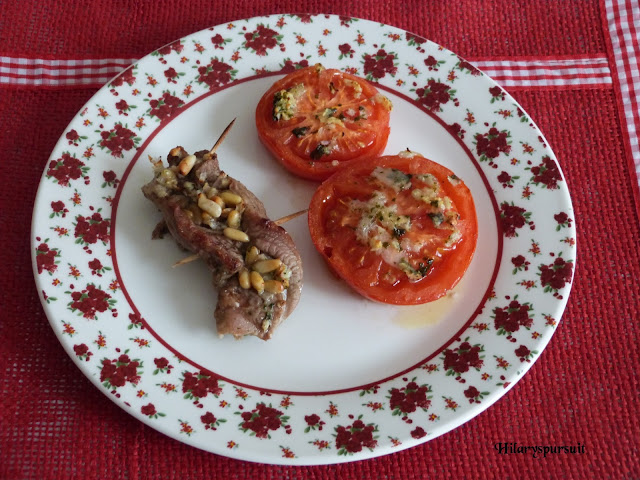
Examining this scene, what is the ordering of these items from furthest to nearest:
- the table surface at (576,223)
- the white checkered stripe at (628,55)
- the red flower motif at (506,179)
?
the white checkered stripe at (628,55)
the red flower motif at (506,179)
the table surface at (576,223)

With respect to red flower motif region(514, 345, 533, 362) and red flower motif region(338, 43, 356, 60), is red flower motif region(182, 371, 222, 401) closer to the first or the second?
red flower motif region(514, 345, 533, 362)

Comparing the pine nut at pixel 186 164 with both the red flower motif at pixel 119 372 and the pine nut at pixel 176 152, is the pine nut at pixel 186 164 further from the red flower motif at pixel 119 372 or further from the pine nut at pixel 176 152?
the red flower motif at pixel 119 372

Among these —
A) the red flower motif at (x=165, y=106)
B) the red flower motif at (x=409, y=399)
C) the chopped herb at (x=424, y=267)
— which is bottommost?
the red flower motif at (x=409, y=399)

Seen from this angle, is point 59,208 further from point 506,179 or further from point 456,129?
point 506,179

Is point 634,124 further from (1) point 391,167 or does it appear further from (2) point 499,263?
(1) point 391,167

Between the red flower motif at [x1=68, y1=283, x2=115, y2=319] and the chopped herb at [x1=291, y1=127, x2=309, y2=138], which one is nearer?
the red flower motif at [x1=68, y1=283, x2=115, y2=319]

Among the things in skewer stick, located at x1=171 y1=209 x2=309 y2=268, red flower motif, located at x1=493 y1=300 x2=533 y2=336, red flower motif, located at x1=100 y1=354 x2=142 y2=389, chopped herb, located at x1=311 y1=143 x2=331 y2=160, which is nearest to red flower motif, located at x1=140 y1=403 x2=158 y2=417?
red flower motif, located at x1=100 y1=354 x2=142 y2=389

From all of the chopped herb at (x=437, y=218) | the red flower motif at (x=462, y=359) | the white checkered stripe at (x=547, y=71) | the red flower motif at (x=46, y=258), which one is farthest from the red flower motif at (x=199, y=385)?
the white checkered stripe at (x=547, y=71)
